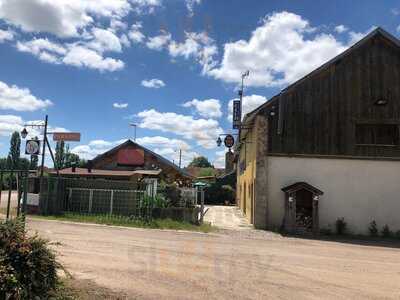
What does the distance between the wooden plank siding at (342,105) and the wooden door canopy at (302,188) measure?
6.10 ft

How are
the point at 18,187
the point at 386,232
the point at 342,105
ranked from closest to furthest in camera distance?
1. the point at 18,187
2. the point at 386,232
3. the point at 342,105

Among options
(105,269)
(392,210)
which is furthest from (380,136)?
(105,269)

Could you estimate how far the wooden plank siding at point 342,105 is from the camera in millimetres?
22438

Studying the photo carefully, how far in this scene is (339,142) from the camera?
73.7 ft

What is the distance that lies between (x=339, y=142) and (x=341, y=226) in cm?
415

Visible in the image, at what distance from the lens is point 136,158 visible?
157 feet

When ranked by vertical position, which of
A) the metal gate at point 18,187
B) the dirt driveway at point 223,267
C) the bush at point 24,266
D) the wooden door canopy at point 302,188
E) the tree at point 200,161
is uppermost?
the tree at point 200,161

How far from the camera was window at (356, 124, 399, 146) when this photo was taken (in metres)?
22.5

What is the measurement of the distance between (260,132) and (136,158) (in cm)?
2704

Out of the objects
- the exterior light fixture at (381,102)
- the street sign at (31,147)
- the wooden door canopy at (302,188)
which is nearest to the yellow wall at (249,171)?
the wooden door canopy at (302,188)

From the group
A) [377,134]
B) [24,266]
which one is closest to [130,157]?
[377,134]

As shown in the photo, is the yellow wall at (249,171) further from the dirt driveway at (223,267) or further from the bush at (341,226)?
the dirt driveway at (223,267)

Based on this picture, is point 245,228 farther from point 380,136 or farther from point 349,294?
point 349,294

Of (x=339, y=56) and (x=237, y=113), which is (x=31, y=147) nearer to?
(x=237, y=113)
